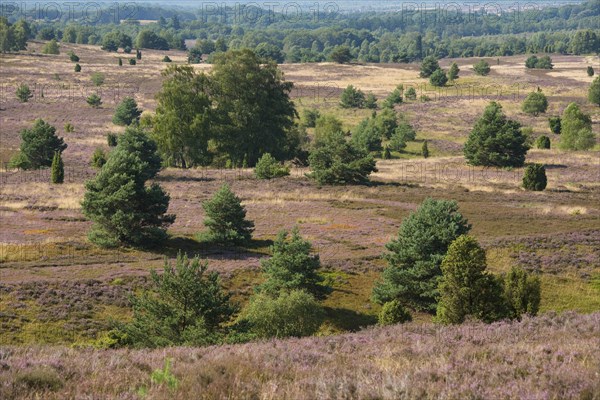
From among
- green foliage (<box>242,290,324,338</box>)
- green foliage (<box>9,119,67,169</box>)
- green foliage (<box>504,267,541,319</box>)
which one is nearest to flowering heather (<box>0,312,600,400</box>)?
green foliage (<box>242,290,324,338</box>)

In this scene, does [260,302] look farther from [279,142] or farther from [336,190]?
[279,142]

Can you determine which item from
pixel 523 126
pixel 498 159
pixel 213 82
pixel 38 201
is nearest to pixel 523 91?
pixel 523 126

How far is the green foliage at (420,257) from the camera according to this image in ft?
105

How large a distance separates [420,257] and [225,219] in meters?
15.1

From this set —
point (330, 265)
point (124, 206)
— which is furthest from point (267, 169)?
point (330, 265)

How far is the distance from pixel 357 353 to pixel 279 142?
69454 mm

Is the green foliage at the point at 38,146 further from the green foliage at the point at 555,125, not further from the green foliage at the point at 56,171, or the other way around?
the green foliage at the point at 555,125

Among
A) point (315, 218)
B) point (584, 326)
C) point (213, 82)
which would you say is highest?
point (213, 82)

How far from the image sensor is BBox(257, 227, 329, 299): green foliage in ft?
101

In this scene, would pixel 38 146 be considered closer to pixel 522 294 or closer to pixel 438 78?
pixel 522 294

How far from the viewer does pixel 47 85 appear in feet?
452

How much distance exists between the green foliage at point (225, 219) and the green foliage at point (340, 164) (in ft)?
79.3

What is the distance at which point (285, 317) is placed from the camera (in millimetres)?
26062

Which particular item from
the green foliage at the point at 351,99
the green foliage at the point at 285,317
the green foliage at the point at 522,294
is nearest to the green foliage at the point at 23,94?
the green foliage at the point at 351,99
